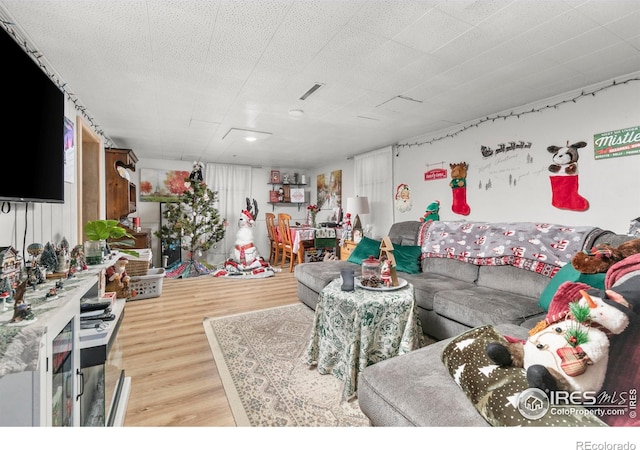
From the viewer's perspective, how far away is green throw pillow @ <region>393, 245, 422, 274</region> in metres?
2.91

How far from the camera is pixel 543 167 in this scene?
2633 millimetres

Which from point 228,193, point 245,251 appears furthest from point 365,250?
point 228,193

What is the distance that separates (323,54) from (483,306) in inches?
74.9

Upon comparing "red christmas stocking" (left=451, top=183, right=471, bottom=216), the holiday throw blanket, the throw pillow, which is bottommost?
the throw pillow

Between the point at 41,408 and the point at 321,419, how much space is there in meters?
1.09

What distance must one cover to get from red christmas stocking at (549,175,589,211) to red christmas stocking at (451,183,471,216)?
2.71 feet

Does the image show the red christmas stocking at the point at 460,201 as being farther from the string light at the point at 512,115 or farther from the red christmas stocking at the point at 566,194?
the red christmas stocking at the point at 566,194

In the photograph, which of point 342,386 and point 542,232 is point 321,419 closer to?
point 342,386

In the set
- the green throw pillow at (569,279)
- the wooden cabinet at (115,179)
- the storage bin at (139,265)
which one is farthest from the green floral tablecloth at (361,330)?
the wooden cabinet at (115,179)

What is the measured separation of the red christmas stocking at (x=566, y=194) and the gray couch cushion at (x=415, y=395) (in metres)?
2.12

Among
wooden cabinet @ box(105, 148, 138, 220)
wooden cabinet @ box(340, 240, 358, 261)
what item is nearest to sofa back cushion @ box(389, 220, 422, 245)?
wooden cabinet @ box(340, 240, 358, 261)

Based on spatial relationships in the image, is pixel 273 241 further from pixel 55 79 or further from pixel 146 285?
pixel 55 79

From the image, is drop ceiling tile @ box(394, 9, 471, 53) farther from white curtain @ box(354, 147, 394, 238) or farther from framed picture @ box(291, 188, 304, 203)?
framed picture @ box(291, 188, 304, 203)
